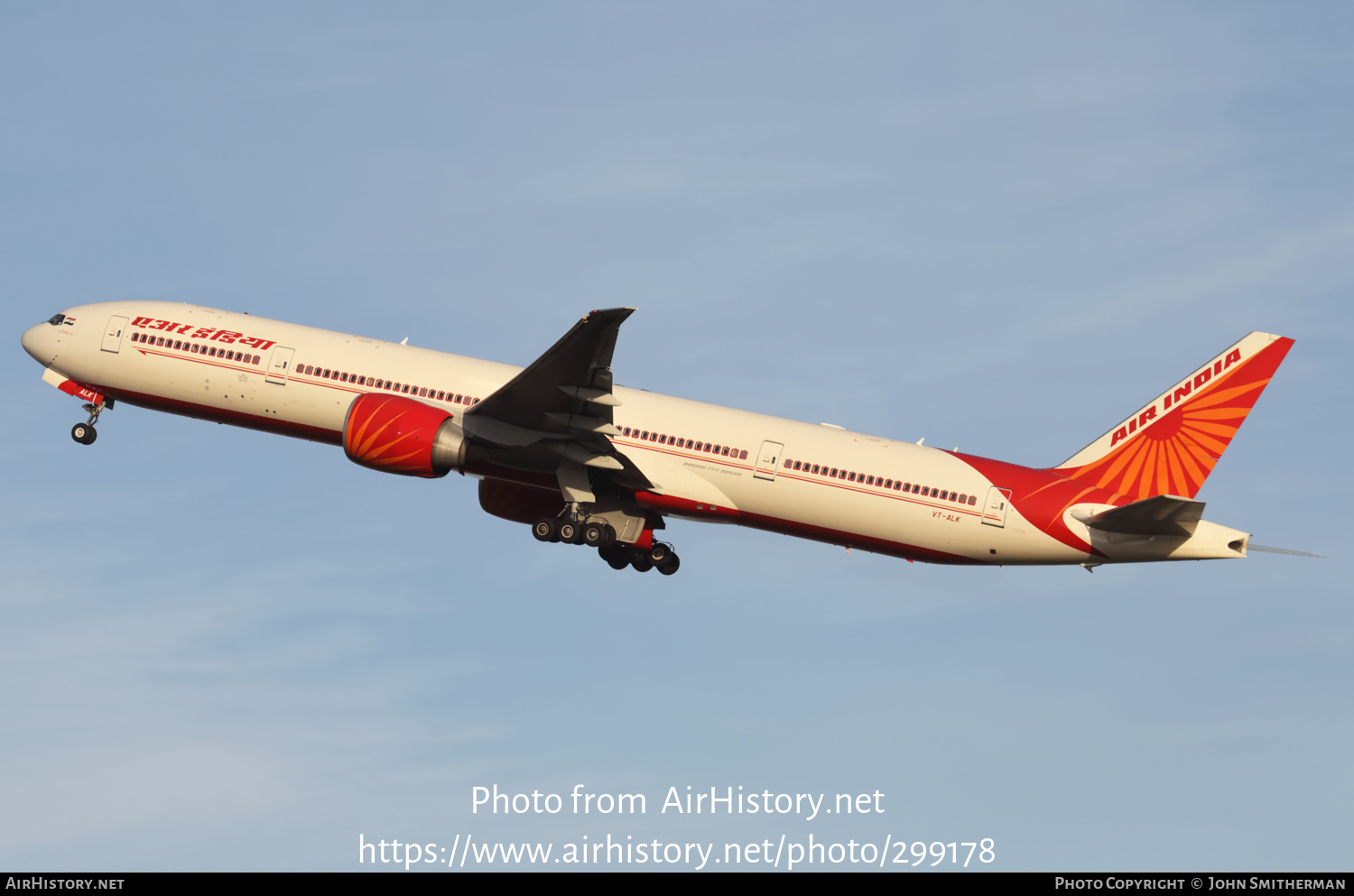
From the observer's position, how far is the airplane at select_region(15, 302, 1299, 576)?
4222 centimetres

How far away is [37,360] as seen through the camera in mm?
49344

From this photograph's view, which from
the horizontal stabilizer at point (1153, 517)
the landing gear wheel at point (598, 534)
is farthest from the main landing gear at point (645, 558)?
the horizontal stabilizer at point (1153, 517)

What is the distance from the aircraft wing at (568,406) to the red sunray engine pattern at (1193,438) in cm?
1503

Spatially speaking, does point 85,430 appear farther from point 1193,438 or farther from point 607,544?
point 1193,438

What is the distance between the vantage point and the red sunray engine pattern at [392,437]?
42281 mm

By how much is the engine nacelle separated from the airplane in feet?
0.15

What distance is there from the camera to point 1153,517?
40406 millimetres

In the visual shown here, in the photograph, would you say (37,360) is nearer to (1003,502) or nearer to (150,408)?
(150,408)

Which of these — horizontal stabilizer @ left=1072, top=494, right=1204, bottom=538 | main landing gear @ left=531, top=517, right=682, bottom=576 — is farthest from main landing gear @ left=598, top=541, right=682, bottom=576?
horizontal stabilizer @ left=1072, top=494, right=1204, bottom=538

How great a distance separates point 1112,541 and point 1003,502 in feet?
11.0

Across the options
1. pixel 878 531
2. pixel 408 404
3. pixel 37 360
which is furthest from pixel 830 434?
pixel 37 360

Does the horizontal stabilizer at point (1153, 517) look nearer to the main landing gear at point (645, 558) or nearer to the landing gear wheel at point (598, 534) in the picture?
the main landing gear at point (645, 558)

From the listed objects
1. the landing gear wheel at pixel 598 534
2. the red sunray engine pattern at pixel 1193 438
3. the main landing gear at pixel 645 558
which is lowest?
the landing gear wheel at pixel 598 534

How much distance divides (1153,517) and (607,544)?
55.4 ft
